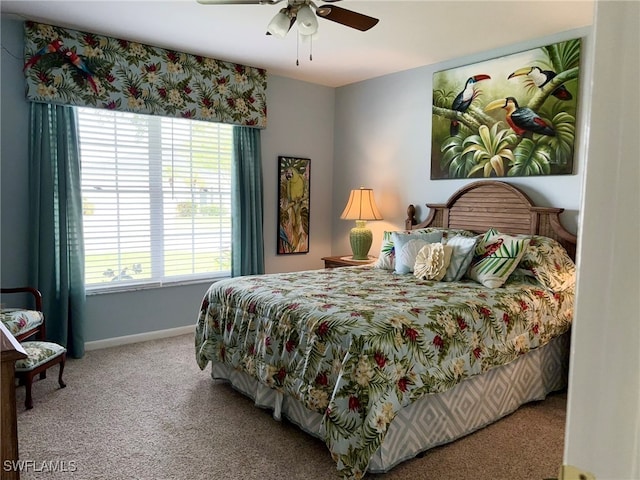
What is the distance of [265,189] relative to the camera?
501 cm

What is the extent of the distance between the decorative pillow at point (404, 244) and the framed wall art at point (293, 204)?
1639 millimetres

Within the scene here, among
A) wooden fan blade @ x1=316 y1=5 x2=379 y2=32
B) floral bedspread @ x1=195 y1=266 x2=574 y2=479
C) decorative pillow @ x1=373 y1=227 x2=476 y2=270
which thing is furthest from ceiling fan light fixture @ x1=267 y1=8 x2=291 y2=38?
decorative pillow @ x1=373 y1=227 x2=476 y2=270

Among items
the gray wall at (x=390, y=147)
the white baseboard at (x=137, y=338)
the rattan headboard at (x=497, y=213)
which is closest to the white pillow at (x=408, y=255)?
the rattan headboard at (x=497, y=213)

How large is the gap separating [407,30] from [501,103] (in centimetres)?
104

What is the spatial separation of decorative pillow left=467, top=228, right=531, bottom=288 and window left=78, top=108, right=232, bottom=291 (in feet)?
8.61

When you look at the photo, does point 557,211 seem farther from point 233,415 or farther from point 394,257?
point 233,415

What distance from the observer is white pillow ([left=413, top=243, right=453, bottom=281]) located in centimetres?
333

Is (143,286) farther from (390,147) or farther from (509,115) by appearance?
(509,115)

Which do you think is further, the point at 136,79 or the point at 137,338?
the point at 137,338

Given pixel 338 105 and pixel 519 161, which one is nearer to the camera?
pixel 519 161

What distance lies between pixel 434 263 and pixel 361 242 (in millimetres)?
1468

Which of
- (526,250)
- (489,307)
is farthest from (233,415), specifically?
(526,250)

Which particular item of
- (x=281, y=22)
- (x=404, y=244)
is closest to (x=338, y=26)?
(x=281, y=22)

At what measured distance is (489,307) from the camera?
8.84 feet
